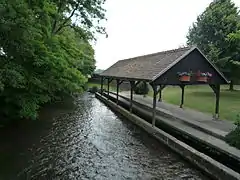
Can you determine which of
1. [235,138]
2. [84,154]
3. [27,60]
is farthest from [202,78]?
[27,60]

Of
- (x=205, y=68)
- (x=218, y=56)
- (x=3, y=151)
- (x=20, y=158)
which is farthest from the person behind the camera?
(x=218, y=56)

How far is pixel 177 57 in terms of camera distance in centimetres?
1045

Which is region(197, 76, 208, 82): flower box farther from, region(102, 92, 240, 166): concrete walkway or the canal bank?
the canal bank

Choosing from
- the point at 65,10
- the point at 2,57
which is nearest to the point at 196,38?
the point at 65,10

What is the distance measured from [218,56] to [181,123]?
11.2 metres

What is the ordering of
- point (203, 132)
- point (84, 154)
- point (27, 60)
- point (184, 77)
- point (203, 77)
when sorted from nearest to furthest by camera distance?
point (84, 154) < point (27, 60) < point (203, 132) < point (184, 77) < point (203, 77)

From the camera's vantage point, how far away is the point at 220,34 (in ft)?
66.8

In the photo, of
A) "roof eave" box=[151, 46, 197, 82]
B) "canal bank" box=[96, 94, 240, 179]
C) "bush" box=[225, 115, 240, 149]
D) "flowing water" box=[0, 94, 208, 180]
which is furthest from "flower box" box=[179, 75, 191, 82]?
"bush" box=[225, 115, 240, 149]

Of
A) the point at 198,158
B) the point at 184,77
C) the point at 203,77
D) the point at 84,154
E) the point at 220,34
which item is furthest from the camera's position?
the point at 220,34

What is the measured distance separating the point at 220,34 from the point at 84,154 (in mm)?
17143

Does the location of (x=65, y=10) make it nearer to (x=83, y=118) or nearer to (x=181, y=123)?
(x=83, y=118)

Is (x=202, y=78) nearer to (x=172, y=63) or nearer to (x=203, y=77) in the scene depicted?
(x=203, y=77)

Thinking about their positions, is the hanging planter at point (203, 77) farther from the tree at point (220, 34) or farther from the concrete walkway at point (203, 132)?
the tree at point (220, 34)

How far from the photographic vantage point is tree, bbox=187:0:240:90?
19359mm
